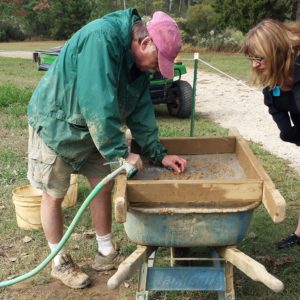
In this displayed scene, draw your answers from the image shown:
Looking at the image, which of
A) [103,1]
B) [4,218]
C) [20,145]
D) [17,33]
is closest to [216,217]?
[4,218]

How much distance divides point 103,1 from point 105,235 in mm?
31366

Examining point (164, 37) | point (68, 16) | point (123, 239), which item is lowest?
point (68, 16)

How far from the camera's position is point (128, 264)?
239 centimetres

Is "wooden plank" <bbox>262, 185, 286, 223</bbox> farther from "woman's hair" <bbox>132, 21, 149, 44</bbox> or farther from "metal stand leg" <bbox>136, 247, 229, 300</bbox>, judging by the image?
"woman's hair" <bbox>132, 21, 149, 44</bbox>

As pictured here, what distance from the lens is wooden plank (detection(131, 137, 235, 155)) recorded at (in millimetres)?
3334

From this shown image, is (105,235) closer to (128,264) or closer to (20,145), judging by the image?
(128,264)

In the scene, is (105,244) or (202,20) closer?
(105,244)

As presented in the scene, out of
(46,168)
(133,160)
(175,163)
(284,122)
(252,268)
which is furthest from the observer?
(284,122)

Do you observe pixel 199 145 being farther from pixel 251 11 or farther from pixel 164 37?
pixel 251 11

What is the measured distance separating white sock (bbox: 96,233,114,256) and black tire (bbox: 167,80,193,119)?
15.2 feet

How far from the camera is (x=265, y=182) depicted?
2.38 m

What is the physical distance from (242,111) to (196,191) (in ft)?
20.7

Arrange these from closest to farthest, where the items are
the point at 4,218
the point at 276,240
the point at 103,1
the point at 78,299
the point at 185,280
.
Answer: the point at 185,280
the point at 78,299
the point at 276,240
the point at 4,218
the point at 103,1

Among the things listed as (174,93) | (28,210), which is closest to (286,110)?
(28,210)
